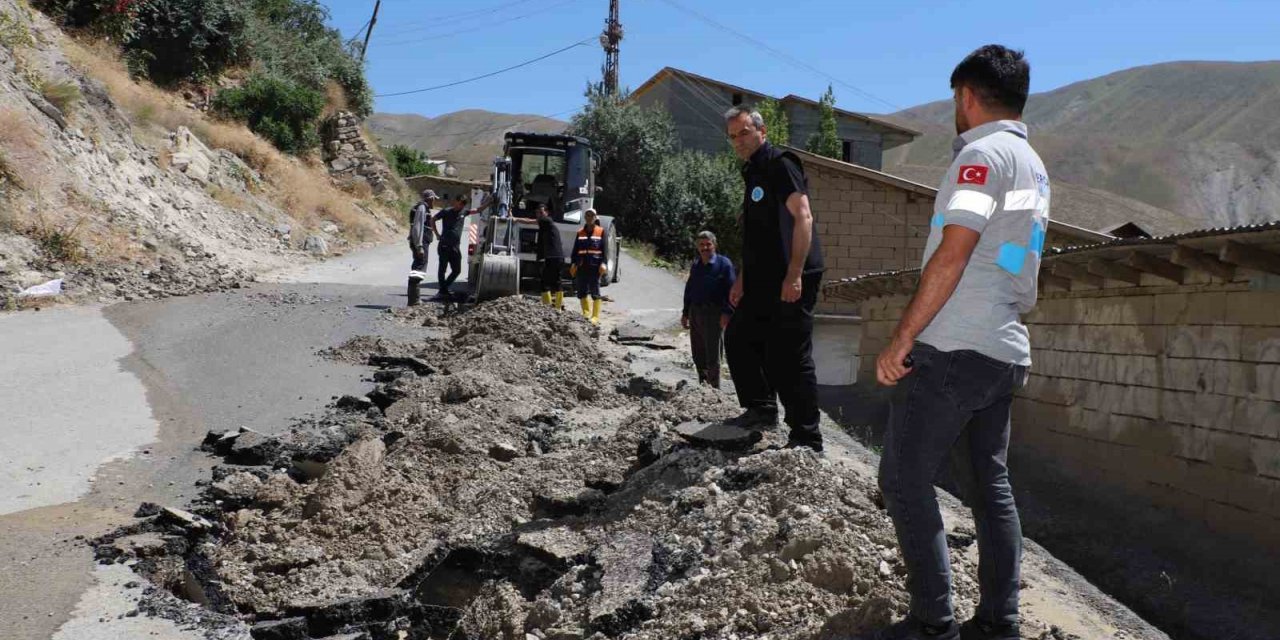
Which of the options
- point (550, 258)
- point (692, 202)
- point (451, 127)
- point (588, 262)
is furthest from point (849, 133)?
point (451, 127)

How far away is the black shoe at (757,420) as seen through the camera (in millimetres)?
5766

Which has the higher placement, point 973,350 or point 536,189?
point 536,189

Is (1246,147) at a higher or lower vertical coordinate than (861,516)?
higher

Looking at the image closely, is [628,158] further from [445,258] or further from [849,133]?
[445,258]

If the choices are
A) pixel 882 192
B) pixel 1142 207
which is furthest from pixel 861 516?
pixel 1142 207

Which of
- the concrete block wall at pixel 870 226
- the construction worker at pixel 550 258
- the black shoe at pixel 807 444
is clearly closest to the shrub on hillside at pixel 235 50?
the concrete block wall at pixel 870 226

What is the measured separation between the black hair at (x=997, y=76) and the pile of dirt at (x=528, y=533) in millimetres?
1738

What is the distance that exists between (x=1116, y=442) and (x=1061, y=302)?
2228 millimetres

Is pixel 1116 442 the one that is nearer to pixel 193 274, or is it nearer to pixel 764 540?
pixel 764 540

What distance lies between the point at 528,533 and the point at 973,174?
122 inches

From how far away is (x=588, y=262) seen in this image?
15.0 m

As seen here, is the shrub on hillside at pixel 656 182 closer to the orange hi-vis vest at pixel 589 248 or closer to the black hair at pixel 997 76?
the orange hi-vis vest at pixel 589 248

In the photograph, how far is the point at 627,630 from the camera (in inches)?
165

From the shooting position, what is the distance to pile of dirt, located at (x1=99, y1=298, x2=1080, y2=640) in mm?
4098
